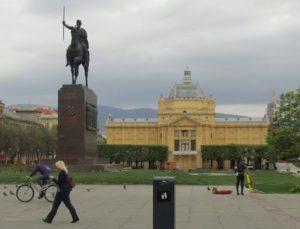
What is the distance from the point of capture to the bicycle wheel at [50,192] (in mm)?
24438

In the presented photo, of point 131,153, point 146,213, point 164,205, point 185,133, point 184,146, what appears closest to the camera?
point 164,205

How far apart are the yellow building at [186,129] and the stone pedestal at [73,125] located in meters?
119

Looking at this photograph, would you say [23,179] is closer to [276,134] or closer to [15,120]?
[276,134]

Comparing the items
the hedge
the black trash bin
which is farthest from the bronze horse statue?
the hedge

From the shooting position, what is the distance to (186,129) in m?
166

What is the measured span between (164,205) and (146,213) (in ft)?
22.7

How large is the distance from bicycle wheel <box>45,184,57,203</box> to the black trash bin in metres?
11.5

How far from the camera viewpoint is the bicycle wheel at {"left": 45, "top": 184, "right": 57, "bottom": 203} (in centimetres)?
2444

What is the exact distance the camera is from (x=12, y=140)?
105 m

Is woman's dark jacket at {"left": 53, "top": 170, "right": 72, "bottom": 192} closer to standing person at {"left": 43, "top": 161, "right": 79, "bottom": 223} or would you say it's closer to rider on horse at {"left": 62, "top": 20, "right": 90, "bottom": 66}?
standing person at {"left": 43, "top": 161, "right": 79, "bottom": 223}

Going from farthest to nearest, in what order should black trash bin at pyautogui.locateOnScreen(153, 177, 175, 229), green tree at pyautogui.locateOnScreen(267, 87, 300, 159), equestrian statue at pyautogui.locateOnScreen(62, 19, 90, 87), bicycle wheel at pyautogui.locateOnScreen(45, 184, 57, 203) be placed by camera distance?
equestrian statue at pyautogui.locateOnScreen(62, 19, 90, 87), green tree at pyautogui.locateOnScreen(267, 87, 300, 159), bicycle wheel at pyautogui.locateOnScreen(45, 184, 57, 203), black trash bin at pyautogui.locateOnScreen(153, 177, 175, 229)

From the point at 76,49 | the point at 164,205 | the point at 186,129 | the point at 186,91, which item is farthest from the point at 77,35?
the point at 186,91

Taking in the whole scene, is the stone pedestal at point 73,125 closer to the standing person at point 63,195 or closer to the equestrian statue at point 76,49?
the equestrian statue at point 76,49

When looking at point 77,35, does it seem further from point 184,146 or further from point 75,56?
point 184,146
